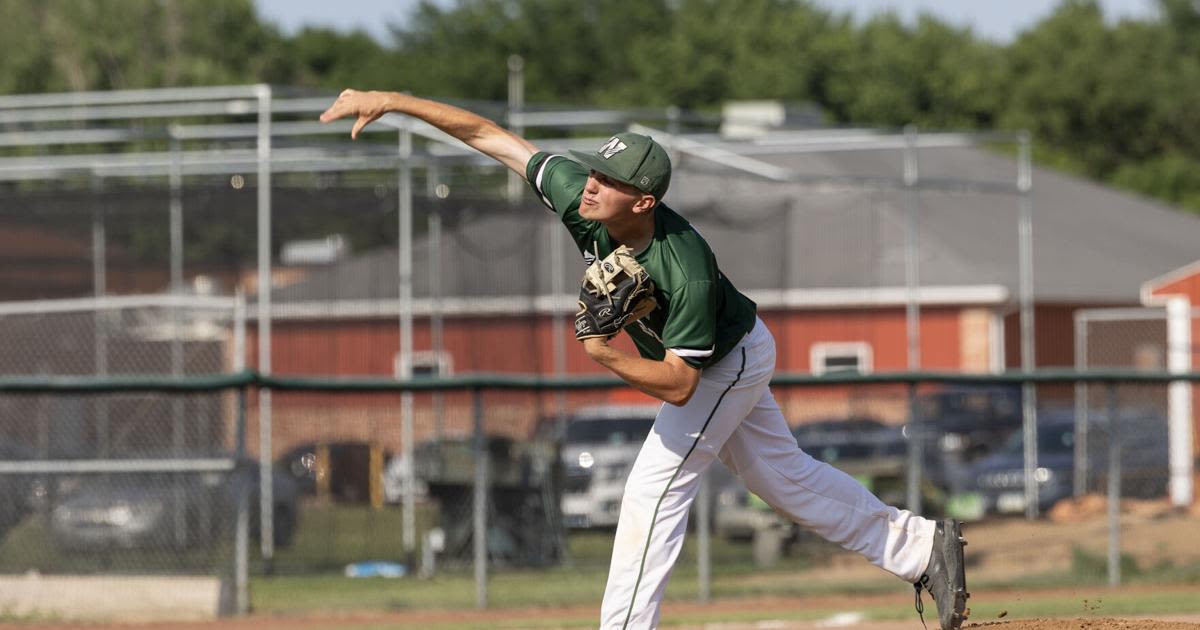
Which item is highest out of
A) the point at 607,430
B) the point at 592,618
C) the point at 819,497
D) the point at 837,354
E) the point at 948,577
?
the point at 837,354

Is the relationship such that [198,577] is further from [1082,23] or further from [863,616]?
[1082,23]

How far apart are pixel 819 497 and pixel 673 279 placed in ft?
4.13

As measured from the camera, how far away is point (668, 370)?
241 inches

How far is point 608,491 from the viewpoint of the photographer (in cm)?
1345

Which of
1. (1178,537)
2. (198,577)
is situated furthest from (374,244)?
(1178,537)

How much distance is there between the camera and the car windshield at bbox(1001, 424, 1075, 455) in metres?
14.0

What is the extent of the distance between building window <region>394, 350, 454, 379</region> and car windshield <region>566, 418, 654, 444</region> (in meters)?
1.81

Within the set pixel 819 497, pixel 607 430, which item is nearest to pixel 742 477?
pixel 819 497

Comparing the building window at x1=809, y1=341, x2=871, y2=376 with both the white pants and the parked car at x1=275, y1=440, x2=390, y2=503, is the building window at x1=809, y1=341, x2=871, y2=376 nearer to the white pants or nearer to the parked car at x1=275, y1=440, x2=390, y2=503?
the parked car at x1=275, y1=440, x2=390, y2=503

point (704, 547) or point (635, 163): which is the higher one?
point (635, 163)

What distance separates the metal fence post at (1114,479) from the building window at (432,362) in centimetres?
577

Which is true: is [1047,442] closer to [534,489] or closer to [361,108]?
[534,489]

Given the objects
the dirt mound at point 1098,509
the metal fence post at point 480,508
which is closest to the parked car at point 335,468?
the metal fence post at point 480,508

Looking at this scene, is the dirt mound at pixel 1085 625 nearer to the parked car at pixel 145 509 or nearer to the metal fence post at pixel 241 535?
the metal fence post at pixel 241 535
